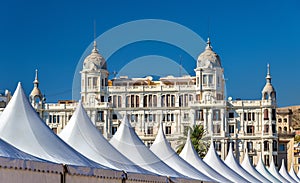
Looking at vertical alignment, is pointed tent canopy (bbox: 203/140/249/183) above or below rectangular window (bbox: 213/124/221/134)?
below

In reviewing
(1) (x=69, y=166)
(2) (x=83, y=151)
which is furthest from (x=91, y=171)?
(2) (x=83, y=151)

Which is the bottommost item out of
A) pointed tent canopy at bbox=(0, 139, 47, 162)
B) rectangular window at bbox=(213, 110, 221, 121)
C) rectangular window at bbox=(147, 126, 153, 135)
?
pointed tent canopy at bbox=(0, 139, 47, 162)

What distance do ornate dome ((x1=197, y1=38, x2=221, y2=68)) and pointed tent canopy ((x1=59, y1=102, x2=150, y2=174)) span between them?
262ft

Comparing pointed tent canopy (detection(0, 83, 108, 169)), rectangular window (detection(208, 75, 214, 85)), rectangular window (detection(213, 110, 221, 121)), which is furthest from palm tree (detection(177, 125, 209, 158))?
pointed tent canopy (detection(0, 83, 108, 169))

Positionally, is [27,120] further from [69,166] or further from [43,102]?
[43,102]

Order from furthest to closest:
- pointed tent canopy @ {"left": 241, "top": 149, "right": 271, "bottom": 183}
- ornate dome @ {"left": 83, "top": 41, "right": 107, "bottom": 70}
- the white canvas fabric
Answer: ornate dome @ {"left": 83, "top": 41, "right": 107, "bottom": 70}, pointed tent canopy @ {"left": 241, "top": 149, "right": 271, "bottom": 183}, the white canvas fabric

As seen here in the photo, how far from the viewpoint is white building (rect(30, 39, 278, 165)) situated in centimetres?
10944

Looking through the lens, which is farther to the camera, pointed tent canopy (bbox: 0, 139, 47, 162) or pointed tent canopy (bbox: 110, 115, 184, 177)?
pointed tent canopy (bbox: 110, 115, 184, 177)

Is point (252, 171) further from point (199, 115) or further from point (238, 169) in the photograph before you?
point (199, 115)

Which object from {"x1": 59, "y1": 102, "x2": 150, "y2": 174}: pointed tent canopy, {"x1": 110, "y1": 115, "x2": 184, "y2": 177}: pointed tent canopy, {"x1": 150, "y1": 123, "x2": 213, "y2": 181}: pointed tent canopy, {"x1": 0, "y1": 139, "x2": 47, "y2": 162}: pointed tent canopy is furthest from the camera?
{"x1": 150, "y1": 123, "x2": 213, "y2": 181}: pointed tent canopy

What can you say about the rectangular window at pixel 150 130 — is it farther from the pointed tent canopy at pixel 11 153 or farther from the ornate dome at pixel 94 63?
the pointed tent canopy at pixel 11 153

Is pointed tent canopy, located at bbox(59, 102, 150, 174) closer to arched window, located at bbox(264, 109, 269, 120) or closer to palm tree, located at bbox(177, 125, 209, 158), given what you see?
palm tree, located at bbox(177, 125, 209, 158)

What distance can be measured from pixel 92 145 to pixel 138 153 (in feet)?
16.5

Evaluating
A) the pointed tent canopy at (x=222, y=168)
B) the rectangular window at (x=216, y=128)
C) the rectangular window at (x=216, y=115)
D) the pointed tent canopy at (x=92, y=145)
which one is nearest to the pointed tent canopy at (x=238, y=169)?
the pointed tent canopy at (x=222, y=168)
